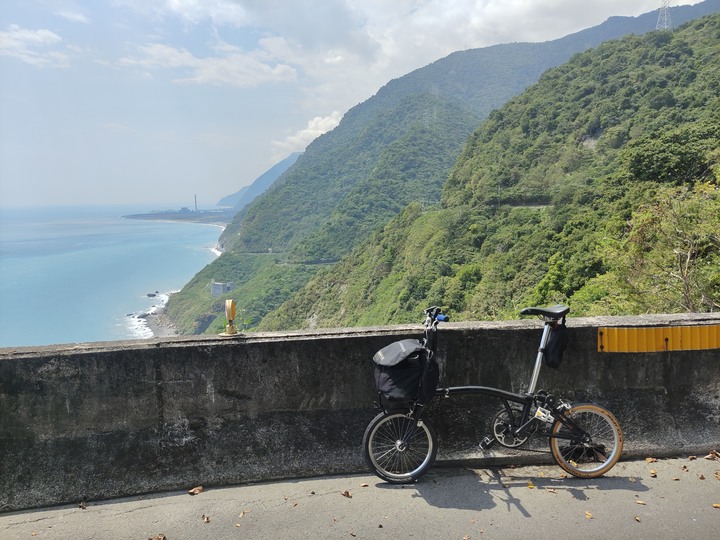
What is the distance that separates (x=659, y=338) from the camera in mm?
3912

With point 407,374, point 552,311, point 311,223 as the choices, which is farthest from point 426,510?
point 311,223

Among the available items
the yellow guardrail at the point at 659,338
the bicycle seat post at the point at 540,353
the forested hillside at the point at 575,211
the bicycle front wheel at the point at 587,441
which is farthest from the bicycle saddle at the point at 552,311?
the forested hillside at the point at 575,211

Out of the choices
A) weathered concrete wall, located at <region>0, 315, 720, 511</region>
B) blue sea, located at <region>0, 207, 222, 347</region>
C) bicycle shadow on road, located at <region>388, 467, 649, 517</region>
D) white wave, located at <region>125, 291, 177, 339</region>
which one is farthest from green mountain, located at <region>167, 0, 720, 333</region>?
bicycle shadow on road, located at <region>388, 467, 649, 517</region>

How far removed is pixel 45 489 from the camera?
11.1 feet

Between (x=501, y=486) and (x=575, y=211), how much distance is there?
55232 mm

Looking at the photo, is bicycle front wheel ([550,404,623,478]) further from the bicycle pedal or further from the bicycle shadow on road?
the bicycle pedal

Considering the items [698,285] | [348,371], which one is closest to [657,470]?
[348,371]

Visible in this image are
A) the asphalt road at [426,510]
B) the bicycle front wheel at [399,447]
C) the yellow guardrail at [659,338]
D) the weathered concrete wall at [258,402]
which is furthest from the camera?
the yellow guardrail at [659,338]

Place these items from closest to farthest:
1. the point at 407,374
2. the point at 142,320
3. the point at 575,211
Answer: the point at 407,374
the point at 575,211
the point at 142,320

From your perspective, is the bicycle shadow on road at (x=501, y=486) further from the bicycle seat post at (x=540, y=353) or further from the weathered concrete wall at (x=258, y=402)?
the bicycle seat post at (x=540, y=353)

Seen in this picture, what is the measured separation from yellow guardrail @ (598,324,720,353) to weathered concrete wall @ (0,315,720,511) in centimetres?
7

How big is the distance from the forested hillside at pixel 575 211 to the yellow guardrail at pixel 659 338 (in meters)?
6.40

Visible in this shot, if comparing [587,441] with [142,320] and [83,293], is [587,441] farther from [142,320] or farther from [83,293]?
[83,293]

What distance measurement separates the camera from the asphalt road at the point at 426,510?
3.00m
